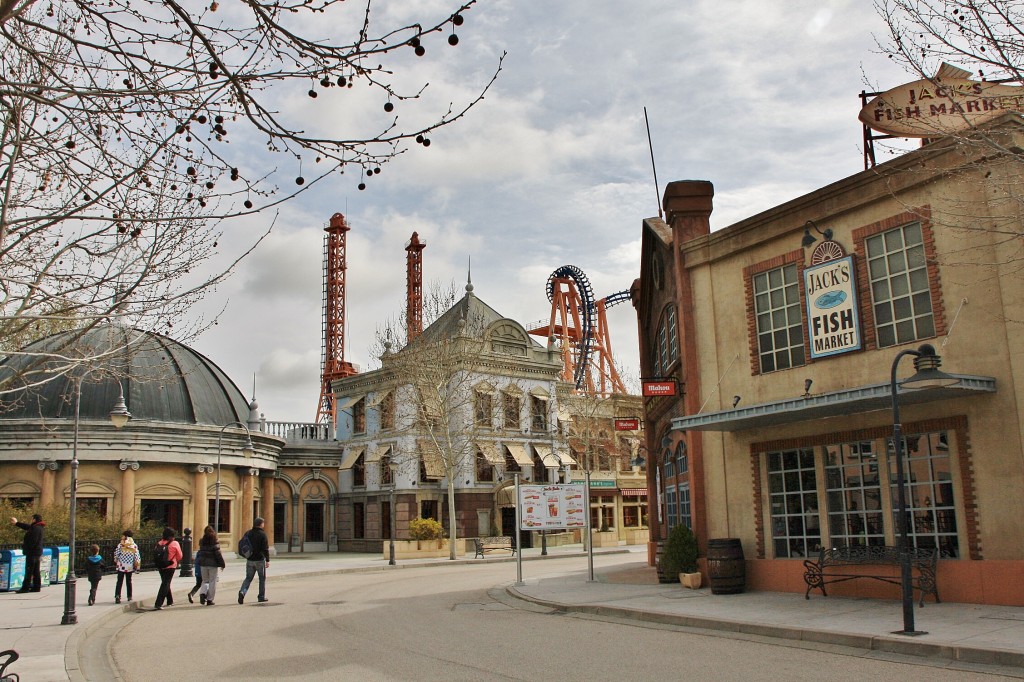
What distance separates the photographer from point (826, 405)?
47.4 feet

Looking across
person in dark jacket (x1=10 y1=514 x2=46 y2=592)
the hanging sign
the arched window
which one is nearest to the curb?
the hanging sign

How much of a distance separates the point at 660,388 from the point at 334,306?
5258 centimetres

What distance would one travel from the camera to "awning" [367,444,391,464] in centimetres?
4497

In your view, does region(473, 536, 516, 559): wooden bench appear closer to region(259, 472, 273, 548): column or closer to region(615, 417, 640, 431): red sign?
region(259, 472, 273, 548): column

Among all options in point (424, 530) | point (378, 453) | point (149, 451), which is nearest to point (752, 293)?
point (424, 530)

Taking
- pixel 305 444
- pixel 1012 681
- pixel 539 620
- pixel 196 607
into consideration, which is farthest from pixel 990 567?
pixel 305 444

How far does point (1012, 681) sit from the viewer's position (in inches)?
343

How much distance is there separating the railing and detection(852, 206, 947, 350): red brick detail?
36007mm

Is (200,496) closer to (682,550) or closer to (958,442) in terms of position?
(682,550)

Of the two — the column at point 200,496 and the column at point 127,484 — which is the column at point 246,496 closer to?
the column at point 200,496

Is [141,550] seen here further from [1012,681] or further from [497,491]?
[1012,681]

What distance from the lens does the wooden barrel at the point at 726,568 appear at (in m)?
16.8

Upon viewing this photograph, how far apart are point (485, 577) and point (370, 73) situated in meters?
21.2

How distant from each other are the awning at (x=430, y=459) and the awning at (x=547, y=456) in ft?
19.1
